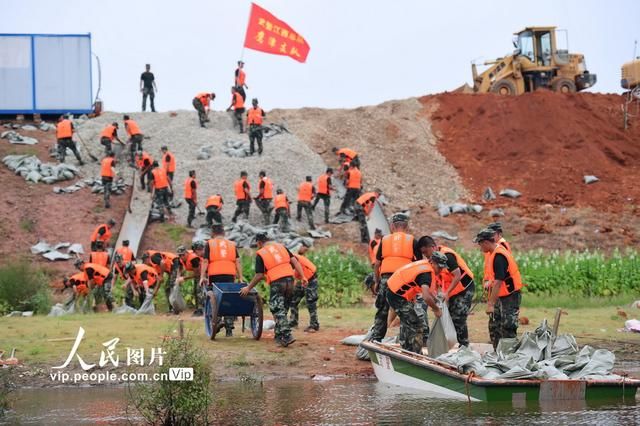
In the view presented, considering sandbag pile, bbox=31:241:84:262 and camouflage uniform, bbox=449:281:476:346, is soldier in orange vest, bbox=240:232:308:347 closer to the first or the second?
camouflage uniform, bbox=449:281:476:346

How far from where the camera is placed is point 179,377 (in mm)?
11547

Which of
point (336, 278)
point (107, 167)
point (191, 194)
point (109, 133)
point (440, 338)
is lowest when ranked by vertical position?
point (440, 338)

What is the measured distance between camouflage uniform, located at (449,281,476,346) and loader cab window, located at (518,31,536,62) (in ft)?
109

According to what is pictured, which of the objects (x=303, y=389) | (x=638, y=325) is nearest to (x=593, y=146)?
(x=638, y=325)

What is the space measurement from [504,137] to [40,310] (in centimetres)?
2555

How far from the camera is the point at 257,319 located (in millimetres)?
17922

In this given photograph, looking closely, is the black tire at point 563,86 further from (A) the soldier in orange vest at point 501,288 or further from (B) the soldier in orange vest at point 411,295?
(B) the soldier in orange vest at point 411,295

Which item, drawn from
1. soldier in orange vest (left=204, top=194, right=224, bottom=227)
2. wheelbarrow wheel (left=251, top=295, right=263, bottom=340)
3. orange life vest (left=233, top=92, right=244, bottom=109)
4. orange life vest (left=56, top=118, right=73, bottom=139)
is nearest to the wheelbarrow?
wheelbarrow wheel (left=251, top=295, right=263, bottom=340)

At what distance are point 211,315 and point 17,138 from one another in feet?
73.2

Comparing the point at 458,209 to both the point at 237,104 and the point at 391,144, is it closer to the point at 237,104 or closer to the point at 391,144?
the point at 391,144

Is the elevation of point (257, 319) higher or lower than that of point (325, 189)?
lower

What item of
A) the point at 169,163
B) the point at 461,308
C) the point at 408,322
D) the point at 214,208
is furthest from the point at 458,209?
the point at 408,322

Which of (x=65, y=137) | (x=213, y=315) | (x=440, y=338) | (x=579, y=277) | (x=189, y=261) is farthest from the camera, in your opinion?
(x=65, y=137)

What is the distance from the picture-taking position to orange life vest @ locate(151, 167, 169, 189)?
103ft
